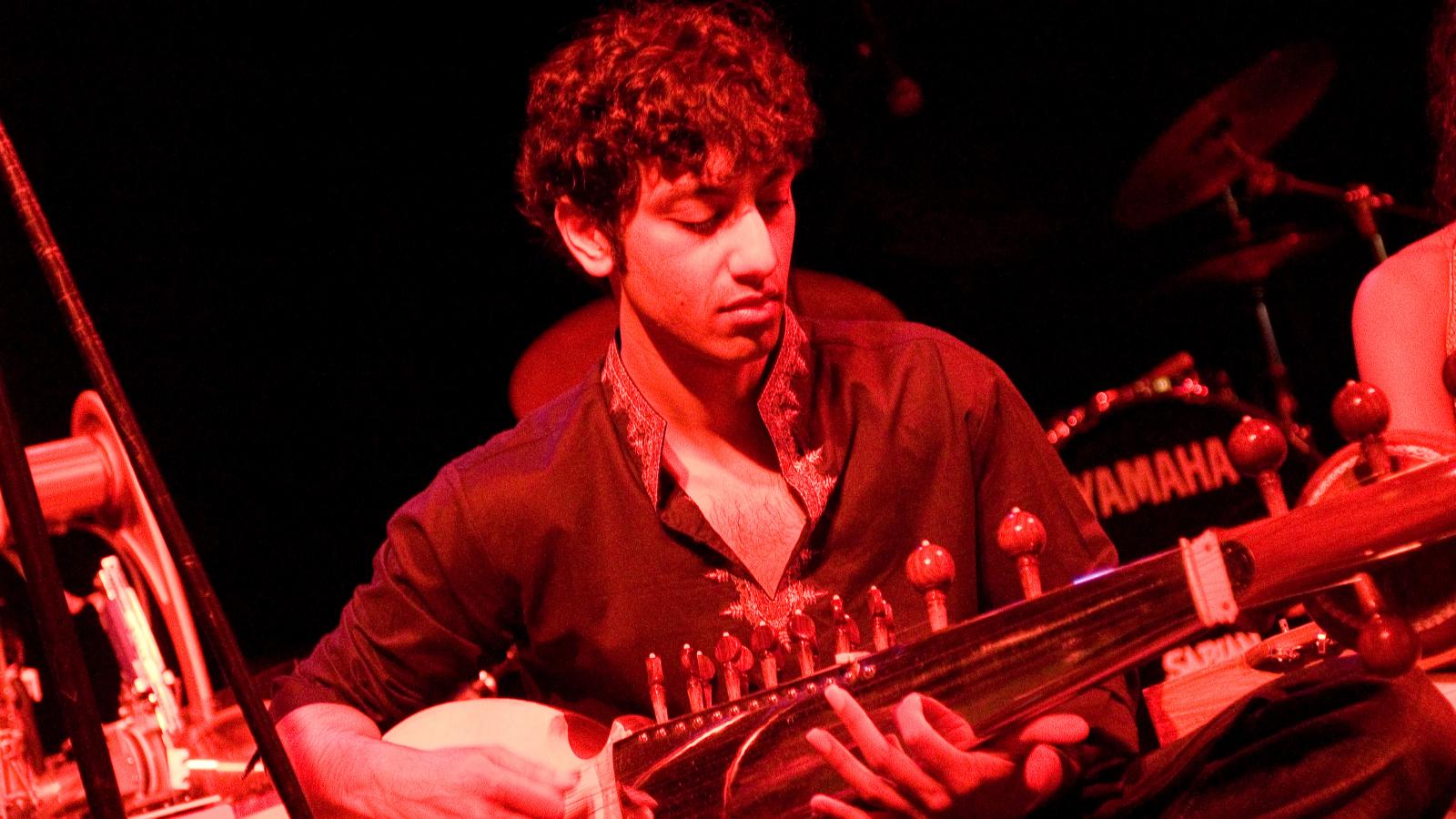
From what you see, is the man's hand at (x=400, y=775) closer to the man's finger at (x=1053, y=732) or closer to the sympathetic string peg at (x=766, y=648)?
the sympathetic string peg at (x=766, y=648)

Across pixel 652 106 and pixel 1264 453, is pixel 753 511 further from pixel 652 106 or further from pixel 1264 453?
pixel 1264 453

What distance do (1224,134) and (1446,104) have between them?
1770 millimetres

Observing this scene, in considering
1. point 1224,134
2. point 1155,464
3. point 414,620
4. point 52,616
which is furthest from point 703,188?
point 1224,134

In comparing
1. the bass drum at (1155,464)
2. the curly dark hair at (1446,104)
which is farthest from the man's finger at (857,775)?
the bass drum at (1155,464)

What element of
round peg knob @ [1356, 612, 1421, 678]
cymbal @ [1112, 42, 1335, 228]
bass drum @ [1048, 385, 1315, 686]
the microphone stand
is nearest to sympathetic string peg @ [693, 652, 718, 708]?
the microphone stand

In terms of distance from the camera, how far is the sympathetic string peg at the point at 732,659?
166 centimetres

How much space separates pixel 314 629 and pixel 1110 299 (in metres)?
2.86

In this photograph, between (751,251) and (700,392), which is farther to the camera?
(700,392)

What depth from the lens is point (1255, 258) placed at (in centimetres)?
425

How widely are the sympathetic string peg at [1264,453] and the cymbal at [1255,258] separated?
312 cm

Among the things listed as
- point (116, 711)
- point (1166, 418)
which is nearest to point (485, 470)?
point (116, 711)

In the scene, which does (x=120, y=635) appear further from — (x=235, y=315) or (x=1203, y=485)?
(x=1203, y=485)

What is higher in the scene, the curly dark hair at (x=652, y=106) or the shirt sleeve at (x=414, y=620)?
the curly dark hair at (x=652, y=106)

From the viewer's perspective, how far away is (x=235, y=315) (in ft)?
11.1
